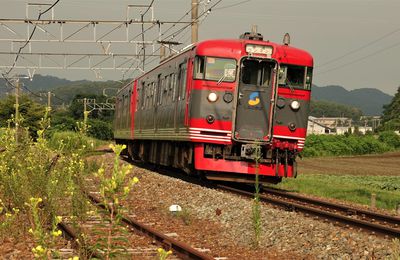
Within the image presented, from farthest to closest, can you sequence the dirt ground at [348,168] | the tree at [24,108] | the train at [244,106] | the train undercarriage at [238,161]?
the tree at [24,108] < the dirt ground at [348,168] < the train undercarriage at [238,161] < the train at [244,106]

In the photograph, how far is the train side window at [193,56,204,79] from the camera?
15594 mm

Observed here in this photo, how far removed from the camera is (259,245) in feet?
29.7

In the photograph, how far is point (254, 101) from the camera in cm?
1571

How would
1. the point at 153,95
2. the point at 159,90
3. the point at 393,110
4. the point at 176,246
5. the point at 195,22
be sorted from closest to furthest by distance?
the point at 176,246, the point at 159,90, the point at 153,95, the point at 195,22, the point at 393,110

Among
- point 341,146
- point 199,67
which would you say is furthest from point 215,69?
point 341,146

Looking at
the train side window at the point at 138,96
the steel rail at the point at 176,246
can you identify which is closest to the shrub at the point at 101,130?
the train side window at the point at 138,96

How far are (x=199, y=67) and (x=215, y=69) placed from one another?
1.25 feet

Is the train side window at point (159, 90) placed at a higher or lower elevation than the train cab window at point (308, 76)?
lower

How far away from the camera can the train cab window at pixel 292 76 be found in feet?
52.1

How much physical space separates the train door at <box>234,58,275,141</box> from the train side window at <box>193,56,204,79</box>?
0.92m

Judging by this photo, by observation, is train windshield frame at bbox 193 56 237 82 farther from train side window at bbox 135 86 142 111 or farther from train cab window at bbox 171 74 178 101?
train side window at bbox 135 86 142 111

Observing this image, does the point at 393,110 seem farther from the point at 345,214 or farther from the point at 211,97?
the point at 345,214

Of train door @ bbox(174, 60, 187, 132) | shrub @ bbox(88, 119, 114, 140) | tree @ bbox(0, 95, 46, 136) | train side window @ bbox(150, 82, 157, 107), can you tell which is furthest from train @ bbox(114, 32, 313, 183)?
shrub @ bbox(88, 119, 114, 140)

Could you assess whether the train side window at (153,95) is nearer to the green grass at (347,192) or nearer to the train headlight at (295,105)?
the green grass at (347,192)
